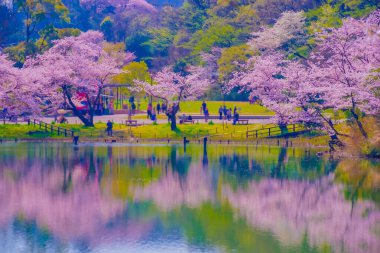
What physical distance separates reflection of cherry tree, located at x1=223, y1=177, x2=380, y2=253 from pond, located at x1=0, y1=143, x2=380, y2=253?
0.14ft

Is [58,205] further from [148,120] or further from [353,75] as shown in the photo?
[148,120]

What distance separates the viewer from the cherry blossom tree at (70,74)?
70.0 m

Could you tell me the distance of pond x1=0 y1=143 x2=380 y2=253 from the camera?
2667 cm

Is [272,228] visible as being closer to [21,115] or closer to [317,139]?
[317,139]

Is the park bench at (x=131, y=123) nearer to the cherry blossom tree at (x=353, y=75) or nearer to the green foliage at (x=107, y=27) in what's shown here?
the cherry blossom tree at (x=353, y=75)

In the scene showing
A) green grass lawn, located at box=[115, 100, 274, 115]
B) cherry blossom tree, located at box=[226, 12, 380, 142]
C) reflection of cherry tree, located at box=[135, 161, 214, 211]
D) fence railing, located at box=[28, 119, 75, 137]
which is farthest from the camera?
green grass lawn, located at box=[115, 100, 274, 115]

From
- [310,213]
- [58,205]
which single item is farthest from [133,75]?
[310,213]

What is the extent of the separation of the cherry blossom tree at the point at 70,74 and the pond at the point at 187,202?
16926 mm

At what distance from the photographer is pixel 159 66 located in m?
105

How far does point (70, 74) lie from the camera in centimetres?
7206

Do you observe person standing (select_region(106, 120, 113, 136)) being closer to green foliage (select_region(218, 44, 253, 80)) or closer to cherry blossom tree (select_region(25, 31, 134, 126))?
cherry blossom tree (select_region(25, 31, 134, 126))

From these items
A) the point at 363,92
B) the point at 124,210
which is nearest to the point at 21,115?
the point at 363,92

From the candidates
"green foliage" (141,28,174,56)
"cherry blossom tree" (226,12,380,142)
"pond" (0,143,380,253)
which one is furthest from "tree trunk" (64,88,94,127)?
"green foliage" (141,28,174,56)

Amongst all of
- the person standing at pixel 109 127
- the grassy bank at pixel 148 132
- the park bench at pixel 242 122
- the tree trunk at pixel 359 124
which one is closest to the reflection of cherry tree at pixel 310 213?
the tree trunk at pixel 359 124
